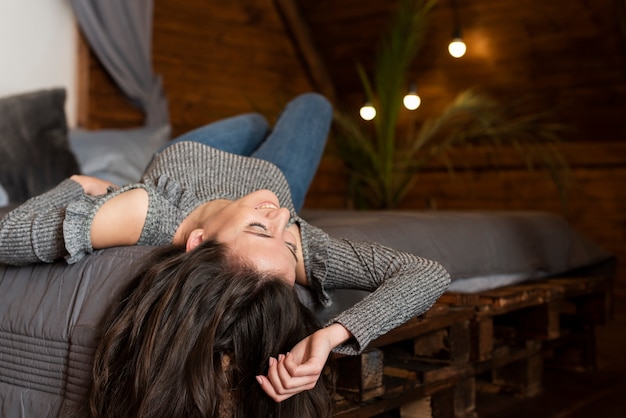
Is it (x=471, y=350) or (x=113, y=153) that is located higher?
(x=113, y=153)

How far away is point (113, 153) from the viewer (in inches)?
140

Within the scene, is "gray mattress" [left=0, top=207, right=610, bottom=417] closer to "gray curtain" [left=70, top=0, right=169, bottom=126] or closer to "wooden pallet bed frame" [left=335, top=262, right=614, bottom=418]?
"wooden pallet bed frame" [left=335, top=262, right=614, bottom=418]

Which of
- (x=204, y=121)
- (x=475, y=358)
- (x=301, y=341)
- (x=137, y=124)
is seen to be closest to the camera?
(x=301, y=341)

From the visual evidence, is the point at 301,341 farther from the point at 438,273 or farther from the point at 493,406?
the point at 493,406

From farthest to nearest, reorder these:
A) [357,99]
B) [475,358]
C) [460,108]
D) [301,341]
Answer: [357,99], [460,108], [475,358], [301,341]

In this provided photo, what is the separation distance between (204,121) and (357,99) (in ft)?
3.67

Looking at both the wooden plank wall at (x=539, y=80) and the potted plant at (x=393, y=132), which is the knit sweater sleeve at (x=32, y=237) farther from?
the wooden plank wall at (x=539, y=80)

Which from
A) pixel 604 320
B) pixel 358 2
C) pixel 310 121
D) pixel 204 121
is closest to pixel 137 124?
pixel 204 121

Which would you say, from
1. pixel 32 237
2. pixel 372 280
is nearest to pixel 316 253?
pixel 372 280

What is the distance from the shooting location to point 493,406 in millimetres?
2588

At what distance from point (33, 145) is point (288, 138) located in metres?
1.18

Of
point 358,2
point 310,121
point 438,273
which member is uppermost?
point 358,2

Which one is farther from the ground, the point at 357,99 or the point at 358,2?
the point at 358,2

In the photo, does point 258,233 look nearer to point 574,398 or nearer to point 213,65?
point 574,398
